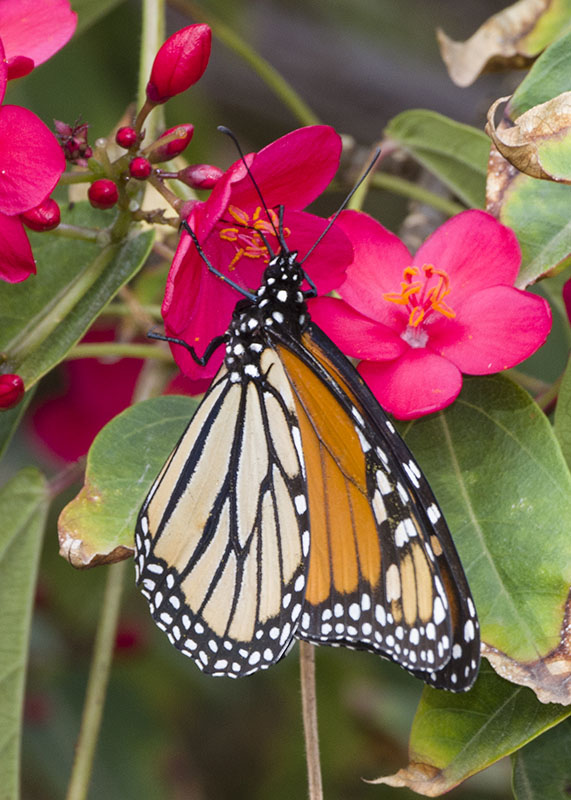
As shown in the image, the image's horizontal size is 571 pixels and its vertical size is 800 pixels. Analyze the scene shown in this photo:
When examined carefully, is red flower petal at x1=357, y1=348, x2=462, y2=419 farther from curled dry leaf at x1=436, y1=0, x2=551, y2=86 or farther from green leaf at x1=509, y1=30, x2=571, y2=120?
curled dry leaf at x1=436, y1=0, x2=551, y2=86

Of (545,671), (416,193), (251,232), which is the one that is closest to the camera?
(545,671)

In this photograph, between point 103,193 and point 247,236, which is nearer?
point 103,193

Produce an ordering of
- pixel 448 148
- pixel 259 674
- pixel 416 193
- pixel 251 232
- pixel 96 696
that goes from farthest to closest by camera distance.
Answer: pixel 259 674
pixel 416 193
pixel 448 148
pixel 96 696
pixel 251 232

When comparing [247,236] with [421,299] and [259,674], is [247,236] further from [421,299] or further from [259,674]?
[259,674]

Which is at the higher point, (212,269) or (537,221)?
(537,221)

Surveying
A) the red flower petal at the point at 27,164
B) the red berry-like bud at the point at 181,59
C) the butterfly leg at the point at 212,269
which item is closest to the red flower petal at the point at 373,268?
the butterfly leg at the point at 212,269

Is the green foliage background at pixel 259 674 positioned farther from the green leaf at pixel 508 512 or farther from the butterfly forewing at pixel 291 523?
the green leaf at pixel 508 512

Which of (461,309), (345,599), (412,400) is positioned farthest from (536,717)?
(461,309)

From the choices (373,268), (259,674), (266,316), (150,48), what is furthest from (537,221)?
(259,674)
